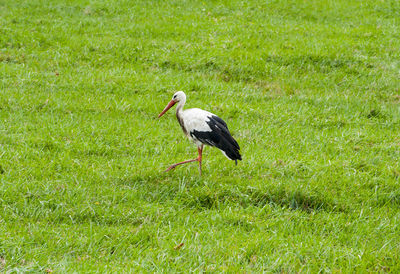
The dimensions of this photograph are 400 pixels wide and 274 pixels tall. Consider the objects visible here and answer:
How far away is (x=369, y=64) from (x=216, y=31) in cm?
363

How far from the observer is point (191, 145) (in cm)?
752

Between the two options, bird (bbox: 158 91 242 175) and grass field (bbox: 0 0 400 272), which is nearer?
grass field (bbox: 0 0 400 272)

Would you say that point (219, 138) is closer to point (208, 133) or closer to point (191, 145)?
point (208, 133)

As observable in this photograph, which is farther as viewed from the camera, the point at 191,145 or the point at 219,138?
the point at 191,145

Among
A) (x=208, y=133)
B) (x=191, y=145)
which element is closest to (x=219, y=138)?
(x=208, y=133)

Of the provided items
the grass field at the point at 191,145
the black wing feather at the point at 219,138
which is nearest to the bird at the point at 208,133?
the black wing feather at the point at 219,138

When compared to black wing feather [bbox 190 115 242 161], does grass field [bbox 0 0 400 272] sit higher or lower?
lower

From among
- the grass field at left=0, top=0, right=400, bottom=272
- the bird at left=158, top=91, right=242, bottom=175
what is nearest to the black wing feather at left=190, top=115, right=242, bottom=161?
the bird at left=158, top=91, right=242, bottom=175

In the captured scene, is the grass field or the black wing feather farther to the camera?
the black wing feather

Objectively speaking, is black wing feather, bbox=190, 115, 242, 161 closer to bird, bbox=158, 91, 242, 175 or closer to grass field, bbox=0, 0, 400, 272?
bird, bbox=158, 91, 242, 175

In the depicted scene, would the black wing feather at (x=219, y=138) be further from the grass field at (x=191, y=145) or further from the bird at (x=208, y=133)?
the grass field at (x=191, y=145)

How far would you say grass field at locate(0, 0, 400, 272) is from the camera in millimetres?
4859

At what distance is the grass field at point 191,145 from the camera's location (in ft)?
15.9

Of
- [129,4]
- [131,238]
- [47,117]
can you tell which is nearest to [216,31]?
[129,4]
